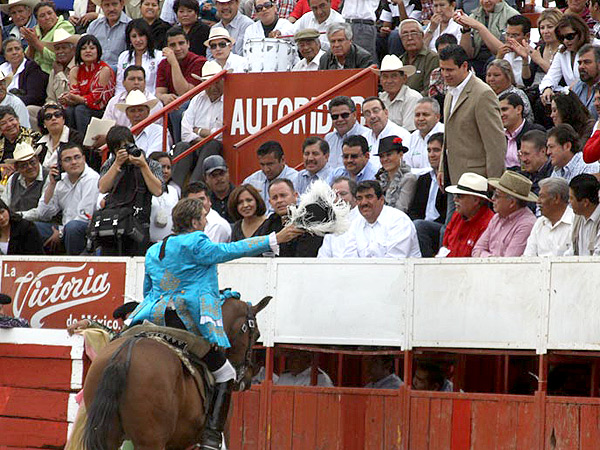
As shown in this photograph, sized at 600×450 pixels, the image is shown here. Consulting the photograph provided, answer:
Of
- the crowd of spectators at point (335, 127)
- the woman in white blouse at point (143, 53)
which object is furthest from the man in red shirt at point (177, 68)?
the woman in white blouse at point (143, 53)

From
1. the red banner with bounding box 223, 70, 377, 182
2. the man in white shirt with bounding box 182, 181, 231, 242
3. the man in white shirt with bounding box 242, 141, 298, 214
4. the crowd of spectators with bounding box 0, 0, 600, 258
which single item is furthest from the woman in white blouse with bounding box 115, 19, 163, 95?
the man in white shirt with bounding box 182, 181, 231, 242

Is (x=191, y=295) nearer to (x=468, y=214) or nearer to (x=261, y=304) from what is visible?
(x=261, y=304)

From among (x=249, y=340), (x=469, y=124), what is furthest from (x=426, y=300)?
(x=469, y=124)

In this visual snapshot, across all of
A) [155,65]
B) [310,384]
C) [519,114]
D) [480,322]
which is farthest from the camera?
[155,65]

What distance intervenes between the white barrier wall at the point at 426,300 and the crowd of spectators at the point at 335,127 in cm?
47

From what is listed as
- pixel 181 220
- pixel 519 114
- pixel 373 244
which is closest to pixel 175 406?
pixel 181 220

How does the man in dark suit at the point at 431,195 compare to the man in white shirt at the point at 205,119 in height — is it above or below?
below

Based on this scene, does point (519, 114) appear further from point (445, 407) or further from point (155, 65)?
point (155, 65)

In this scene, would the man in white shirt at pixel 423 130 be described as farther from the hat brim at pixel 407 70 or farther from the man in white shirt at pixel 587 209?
the man in white shirt at pixel 587 209

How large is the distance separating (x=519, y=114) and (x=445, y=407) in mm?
3714

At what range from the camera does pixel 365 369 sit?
11.3 metres

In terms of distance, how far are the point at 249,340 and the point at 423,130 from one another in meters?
4.11

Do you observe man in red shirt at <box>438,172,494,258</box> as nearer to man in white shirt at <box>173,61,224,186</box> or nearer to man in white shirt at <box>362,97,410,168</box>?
man in white shirt at <box>362,97,410,168</box>

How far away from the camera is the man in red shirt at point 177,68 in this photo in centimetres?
1652
